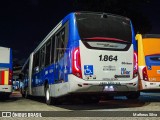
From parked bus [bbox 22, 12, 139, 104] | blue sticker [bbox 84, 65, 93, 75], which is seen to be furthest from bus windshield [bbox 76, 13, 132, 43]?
blue sticker [bbox 84, 65, 93, 75]

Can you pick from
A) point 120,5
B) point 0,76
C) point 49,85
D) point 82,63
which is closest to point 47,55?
point 49,85

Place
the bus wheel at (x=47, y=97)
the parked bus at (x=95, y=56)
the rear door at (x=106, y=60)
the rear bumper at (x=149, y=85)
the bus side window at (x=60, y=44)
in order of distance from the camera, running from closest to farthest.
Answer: the parked bus at (x=95, y=56), the rear door at (x=106, y=60), the bus side window at (x=60, y=44), the rear bumper at (x=149, y=85), the bus wheel at (x=47, y=97)

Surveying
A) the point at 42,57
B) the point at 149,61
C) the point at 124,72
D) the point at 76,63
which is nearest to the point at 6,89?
the point at 42,57

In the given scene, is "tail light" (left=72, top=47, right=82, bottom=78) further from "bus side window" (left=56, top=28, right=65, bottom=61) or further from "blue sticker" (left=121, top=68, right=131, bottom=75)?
"blue sticker" (left=121, top=68, right=131, bottom=75)

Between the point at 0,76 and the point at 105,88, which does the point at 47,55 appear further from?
the point at 105,88

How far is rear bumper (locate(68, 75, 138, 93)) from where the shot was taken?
1103 cm

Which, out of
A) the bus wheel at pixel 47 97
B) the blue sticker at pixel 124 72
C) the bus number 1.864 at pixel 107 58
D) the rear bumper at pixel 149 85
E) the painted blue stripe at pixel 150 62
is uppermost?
the painted blue stripe at pixel 150 62

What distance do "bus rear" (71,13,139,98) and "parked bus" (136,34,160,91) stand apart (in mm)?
2158

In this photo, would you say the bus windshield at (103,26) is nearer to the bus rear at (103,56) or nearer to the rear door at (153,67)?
the bus rear at (103,56)

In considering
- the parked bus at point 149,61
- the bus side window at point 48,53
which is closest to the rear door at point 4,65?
the bus side window at point 48,53

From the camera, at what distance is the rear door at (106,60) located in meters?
11.3

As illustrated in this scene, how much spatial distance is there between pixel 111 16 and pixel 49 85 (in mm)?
3875

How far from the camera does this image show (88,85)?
436 inches

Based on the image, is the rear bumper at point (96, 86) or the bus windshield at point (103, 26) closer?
the rear bumper at point (96, 86)
